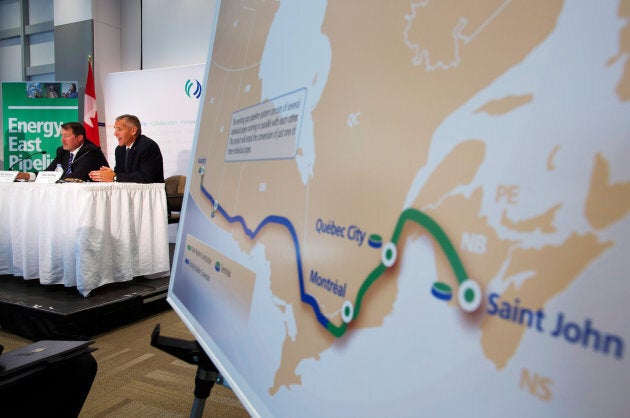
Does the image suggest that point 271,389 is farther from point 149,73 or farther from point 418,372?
point 149,73

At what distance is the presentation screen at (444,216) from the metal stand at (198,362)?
31 cm

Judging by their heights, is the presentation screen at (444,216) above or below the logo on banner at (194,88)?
below

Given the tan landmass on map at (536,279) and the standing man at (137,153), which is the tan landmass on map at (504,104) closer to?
the tan landmass on map at (536,279)

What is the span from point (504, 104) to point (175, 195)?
325cm

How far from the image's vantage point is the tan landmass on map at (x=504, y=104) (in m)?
0.22

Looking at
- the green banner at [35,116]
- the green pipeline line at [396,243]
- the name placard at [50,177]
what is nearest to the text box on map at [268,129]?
the green pipeline line at [396,243]

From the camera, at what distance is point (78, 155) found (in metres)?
2.93

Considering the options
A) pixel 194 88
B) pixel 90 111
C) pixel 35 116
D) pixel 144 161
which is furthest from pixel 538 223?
pixel 35 116

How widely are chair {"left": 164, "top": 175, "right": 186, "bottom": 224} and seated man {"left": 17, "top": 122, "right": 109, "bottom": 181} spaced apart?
0.56 m

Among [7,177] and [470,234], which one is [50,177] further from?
[470,234]

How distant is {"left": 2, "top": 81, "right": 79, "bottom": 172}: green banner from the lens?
169 inches

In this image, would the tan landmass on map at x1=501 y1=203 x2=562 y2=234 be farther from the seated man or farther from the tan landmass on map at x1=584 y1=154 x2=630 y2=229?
the seated man

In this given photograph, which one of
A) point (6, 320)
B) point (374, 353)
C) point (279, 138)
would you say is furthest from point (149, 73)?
point (374, 353)

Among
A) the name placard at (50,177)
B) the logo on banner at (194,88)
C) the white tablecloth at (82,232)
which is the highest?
the logo on banner at (194,88)
